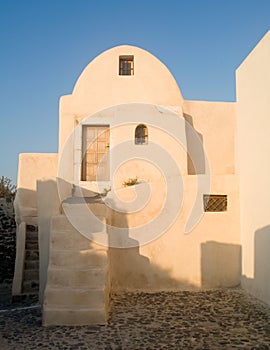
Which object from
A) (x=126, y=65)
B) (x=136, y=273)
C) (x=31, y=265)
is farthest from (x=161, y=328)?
(x=126, y=65)

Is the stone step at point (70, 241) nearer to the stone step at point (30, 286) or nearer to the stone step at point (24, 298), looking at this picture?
the stone step at point (24, 298)

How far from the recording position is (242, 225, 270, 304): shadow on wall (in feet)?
22.7

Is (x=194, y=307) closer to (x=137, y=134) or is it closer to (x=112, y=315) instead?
(x=112, y=315)

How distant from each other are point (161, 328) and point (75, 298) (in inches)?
57.9

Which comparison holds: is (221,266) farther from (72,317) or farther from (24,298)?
(24,298)

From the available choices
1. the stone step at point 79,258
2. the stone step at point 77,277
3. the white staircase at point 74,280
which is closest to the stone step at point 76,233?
the white staircase at point 74,280

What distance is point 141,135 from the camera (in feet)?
40.6

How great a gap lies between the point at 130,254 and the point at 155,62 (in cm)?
709

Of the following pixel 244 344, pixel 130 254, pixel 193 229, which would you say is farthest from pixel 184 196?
pixel 244 344

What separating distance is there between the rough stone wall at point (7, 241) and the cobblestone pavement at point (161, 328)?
523 cm

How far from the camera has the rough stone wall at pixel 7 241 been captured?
1210 centimetres

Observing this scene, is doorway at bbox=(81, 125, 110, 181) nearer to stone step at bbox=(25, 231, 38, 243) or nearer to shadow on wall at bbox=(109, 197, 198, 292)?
stone step at bbox=(25, 231, 38, 243)

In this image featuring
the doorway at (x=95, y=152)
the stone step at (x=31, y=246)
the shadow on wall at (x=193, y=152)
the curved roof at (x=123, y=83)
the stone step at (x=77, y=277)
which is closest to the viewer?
the stone step at (x=77, y=277)

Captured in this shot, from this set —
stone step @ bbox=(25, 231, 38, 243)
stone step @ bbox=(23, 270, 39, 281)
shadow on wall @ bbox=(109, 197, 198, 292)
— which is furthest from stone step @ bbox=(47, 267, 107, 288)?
stone step @ bbox=(25, 231, 38, 243)
